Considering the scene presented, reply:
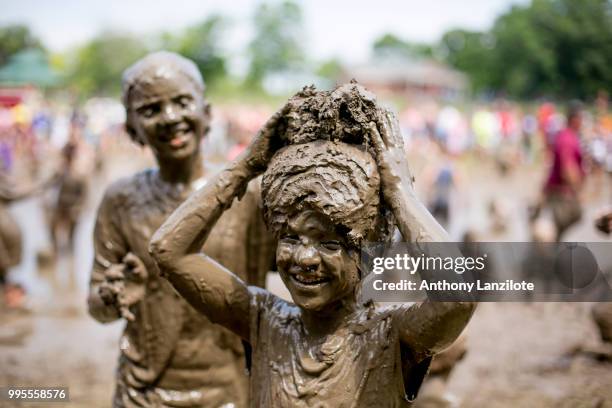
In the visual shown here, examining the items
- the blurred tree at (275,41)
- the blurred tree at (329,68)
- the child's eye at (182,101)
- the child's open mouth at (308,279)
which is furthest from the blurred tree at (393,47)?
the child's open mouth at (308,279)

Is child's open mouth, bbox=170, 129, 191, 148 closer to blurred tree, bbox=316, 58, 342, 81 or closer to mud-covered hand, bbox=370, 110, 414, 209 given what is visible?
mud-covered hand, bbox=370, 110, 414, 209

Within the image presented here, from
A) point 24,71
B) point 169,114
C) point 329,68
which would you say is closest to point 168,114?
point 169,114

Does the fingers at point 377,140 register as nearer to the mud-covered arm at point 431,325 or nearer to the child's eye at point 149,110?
the mud-covered arm at point 431,325

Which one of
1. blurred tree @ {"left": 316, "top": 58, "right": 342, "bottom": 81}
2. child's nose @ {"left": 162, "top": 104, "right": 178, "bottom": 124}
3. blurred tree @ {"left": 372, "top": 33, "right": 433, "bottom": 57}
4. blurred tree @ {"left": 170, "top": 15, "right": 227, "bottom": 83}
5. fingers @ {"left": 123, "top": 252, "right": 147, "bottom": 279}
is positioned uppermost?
blurred tree @ {"left": 372, "top": 33, "right": 433, "bottom": 57}

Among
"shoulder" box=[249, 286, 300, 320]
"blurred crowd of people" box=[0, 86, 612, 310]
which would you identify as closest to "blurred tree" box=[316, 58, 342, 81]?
"blurred crowd of people" box=[0, 86, 612, 310]

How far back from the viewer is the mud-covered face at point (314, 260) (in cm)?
182

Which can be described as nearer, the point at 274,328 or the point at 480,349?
the point at 274,328

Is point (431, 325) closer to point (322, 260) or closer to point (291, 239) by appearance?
point (322, 260)

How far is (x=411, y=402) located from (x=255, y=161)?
2.73ft

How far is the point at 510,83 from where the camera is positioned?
31.5ft

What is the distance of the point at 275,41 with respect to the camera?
54.1 m

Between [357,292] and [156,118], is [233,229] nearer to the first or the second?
[156,118]

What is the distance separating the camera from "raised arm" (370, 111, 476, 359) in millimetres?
1734

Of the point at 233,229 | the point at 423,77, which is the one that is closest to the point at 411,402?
the point at 233,229
